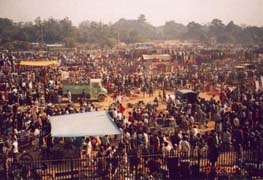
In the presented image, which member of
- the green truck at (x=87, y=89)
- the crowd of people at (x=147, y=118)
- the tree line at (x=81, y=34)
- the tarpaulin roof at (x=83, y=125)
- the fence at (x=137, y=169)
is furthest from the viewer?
the tree line at (x=81, y=34)

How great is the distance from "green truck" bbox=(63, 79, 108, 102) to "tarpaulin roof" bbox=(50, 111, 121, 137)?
944 centimetres

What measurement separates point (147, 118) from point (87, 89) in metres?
8.20

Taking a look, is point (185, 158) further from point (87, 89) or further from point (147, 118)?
point (87, 89)

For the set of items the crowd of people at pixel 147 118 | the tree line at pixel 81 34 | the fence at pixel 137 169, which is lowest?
the fence at pixel 137 169

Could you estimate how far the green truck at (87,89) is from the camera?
24641 millimetres

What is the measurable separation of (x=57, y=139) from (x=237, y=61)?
101 feet

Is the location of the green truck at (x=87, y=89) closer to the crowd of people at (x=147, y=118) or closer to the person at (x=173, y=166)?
the crowd of people at (x=147, y=118)

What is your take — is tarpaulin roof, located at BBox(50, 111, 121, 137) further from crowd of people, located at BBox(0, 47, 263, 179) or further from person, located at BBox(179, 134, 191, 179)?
person, located at BBox(179, 134, 191, 179)

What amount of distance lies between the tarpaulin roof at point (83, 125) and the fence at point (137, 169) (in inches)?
41.1

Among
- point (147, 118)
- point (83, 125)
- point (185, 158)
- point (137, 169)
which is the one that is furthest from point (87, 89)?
point (185, 158)

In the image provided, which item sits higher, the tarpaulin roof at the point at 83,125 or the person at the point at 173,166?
the tarpaulin roof at the point at 83,125

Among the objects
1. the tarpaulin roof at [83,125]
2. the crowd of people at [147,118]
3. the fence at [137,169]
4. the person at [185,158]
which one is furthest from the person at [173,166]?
the tarpaulin roof at [83,125]

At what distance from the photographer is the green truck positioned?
24.6 m

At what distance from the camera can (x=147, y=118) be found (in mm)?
17422
